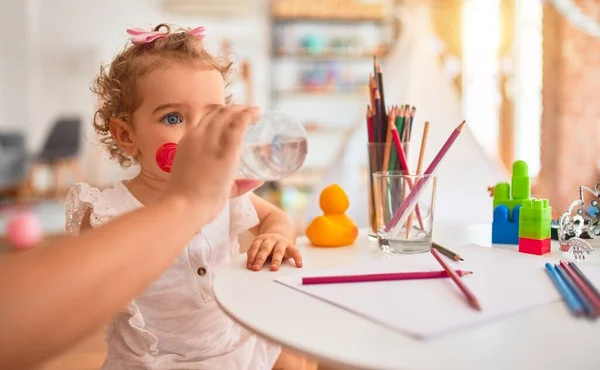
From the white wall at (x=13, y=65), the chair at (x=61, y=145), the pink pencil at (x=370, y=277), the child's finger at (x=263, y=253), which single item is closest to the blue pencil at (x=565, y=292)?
the pink pencil at (x=370, y=277)

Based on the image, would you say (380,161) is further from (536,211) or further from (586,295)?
(586,295)

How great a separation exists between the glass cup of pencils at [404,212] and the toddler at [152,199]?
0.14m

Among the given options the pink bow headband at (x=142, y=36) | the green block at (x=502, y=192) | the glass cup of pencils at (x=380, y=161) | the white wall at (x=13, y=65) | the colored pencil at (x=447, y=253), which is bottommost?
the colored pencil at (x=447, y=253)

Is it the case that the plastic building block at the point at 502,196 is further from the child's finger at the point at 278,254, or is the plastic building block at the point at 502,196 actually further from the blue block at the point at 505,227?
the child's finger at the point at 278,254

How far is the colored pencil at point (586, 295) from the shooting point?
46 centimetres

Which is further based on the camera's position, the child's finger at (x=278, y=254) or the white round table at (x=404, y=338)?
the child's finger at (x=278, y=254)

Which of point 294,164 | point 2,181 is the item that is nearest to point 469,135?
point 294,164

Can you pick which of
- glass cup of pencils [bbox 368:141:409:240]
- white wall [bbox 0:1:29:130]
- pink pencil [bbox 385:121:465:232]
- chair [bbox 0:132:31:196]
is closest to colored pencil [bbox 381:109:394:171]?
glass cup of pencils [bbox 368:141:409:240]

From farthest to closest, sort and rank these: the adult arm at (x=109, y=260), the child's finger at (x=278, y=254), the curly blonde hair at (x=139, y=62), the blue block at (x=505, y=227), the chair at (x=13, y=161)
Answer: the chair at (x=13, y=161)
the curly blonde hair at (x=139, y=62)
the blue block at (x=505, y=227)
the child's finger at (x=278, y=254)
the adult arm at (x=109, y=260)

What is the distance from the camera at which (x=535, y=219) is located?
0.70 meters

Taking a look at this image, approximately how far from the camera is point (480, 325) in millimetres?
438

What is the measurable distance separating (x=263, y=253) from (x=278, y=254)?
18 millimetres

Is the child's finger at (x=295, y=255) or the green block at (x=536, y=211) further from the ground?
the green block at (x=536, y=211)

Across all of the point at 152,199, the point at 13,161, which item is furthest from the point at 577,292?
the point at 13,161
